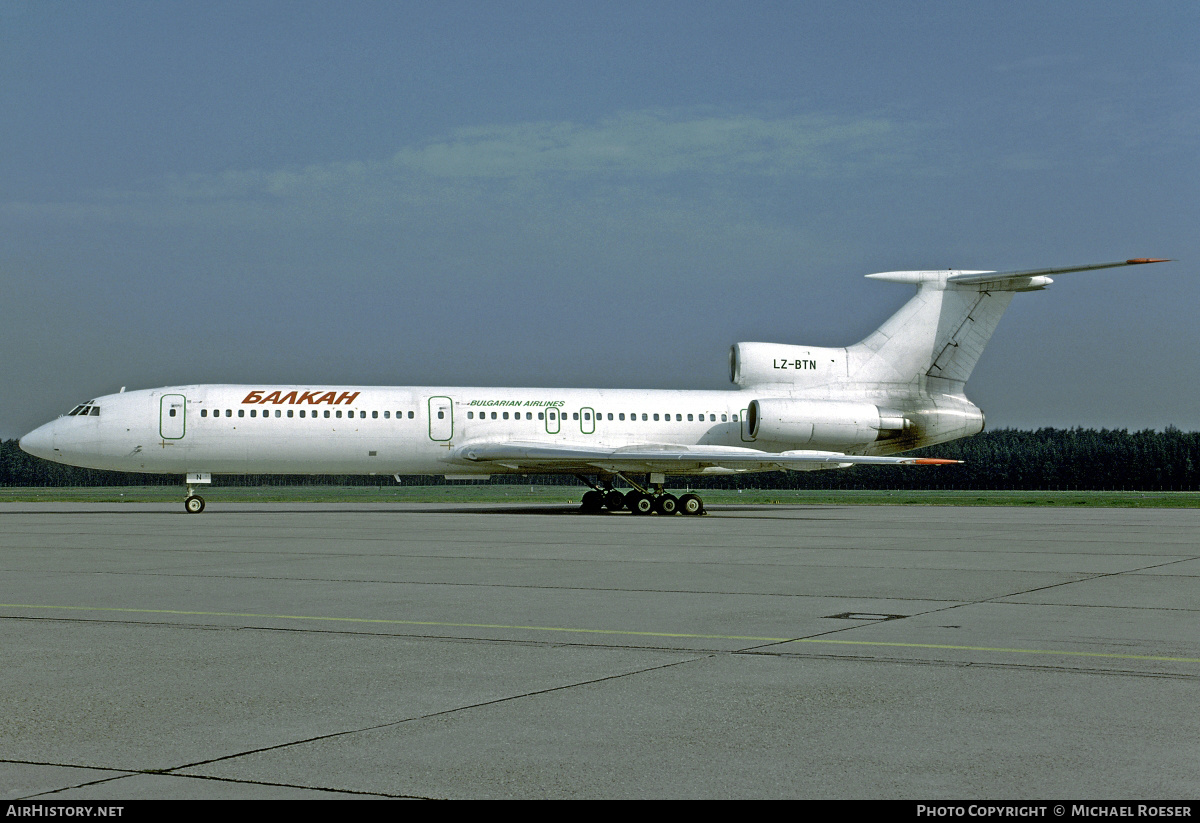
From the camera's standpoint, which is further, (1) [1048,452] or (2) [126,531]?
(1) [1048,452]

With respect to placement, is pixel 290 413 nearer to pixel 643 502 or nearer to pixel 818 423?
pixel 643 502

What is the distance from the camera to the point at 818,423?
33844mm

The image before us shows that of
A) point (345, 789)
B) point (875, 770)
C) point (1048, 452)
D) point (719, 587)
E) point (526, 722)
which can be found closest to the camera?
point (345, 789)

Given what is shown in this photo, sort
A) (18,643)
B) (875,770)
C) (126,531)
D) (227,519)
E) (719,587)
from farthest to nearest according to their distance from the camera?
(227,519) < (126,531) < (719,587) < (18,643) < (875,770)

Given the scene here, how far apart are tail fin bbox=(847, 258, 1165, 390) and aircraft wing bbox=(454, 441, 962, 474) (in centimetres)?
351

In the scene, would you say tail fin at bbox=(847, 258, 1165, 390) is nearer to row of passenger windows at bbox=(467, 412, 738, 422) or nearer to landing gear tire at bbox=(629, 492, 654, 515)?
row of passenger windows at bbox=(467, 412, 738, 422)

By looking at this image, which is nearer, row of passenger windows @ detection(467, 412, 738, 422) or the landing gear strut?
the landing gear strut

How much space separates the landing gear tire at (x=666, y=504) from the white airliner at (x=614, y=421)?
0.04 m

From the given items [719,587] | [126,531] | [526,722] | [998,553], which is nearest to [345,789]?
[526,722]

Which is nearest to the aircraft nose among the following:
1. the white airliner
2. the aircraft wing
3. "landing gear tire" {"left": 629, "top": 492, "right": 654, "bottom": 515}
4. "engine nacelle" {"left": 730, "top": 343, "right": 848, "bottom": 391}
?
the white airliner

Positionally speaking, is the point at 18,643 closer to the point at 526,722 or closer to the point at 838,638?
the point at 526,722

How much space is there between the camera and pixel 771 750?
5.30 meters

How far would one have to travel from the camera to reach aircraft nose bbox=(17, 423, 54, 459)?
31.9m

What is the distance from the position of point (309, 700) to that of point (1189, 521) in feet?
96.2
